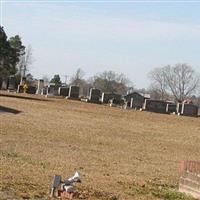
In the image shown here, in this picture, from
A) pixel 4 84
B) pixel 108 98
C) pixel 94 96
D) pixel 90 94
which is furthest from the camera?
pixel 4 84

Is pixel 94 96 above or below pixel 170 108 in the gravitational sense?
above

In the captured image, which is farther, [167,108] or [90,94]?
[167,108]

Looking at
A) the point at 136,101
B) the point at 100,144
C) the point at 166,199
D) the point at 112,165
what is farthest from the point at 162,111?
the point at 166,199

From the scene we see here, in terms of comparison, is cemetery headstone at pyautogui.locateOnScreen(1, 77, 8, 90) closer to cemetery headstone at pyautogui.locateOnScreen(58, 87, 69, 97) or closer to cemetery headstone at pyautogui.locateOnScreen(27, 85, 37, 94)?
cemetery headstone at pyautogui.locateOnScreen(27, 85, 37, 94)

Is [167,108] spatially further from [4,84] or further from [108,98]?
[4,84]

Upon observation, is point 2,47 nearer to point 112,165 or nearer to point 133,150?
point 133,150

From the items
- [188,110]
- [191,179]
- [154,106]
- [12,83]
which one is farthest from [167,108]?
[191,179]

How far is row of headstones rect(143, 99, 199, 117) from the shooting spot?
6957 cm

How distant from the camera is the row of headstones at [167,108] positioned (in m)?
69.6

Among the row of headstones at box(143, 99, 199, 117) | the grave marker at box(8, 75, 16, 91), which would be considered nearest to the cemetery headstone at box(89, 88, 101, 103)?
the row of headstones at box(143, 99, 199, 117)

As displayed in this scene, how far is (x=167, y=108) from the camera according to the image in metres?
72.8

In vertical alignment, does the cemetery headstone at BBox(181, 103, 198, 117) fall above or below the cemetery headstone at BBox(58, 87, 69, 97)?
below

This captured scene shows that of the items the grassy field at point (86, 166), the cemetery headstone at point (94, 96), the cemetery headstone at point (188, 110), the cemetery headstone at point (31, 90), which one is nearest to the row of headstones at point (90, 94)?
the cemetery headstone at point (94, 96)

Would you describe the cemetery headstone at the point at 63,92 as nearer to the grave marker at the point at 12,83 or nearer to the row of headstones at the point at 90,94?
the row of headstones at the point at 90,94
